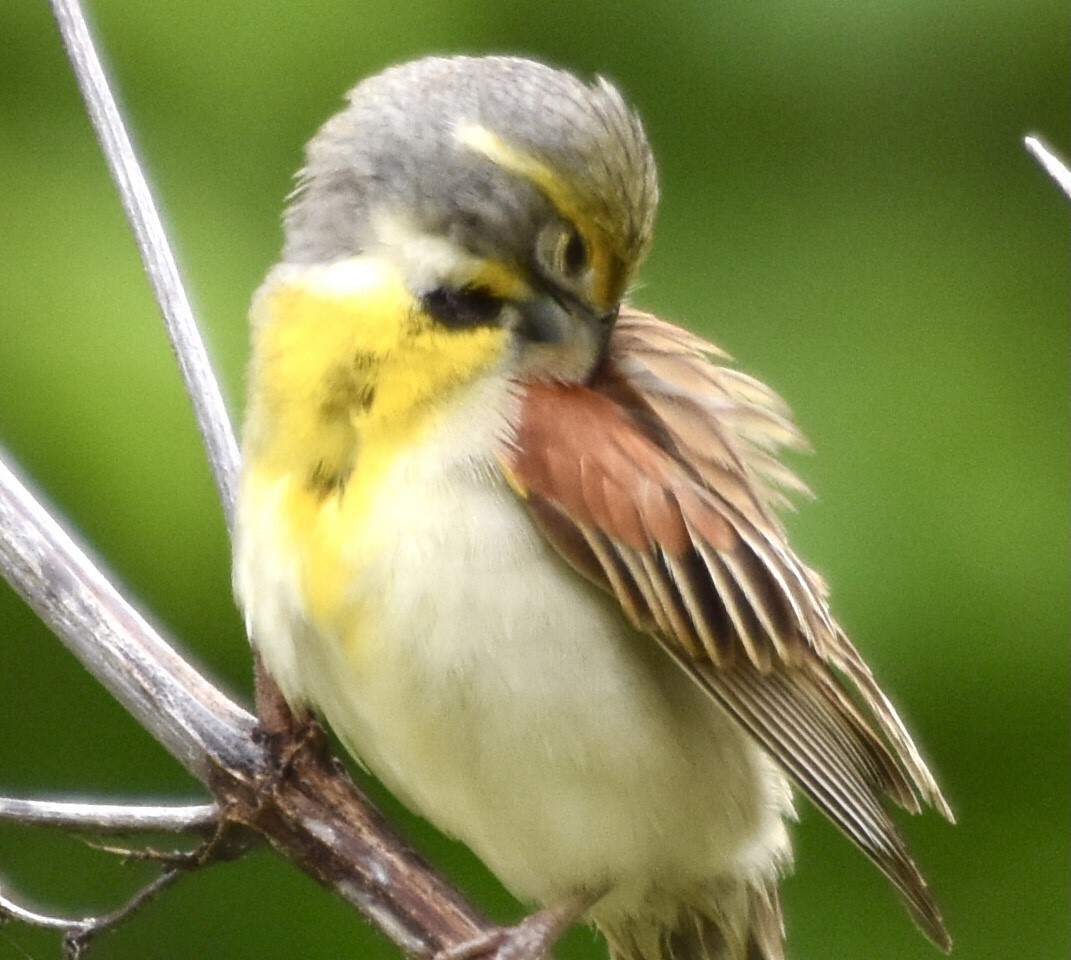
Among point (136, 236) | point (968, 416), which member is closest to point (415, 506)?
point (136, 236)

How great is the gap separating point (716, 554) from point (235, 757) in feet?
1.66

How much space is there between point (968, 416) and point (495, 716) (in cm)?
131

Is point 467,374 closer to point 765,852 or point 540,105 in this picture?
point 540,105

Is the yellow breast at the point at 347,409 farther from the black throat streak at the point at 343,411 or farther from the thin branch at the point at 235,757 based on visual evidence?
the thin branch at the point at 235,757

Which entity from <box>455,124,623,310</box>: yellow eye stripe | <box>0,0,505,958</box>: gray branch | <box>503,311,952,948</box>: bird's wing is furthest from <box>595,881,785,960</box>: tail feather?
<box>455,124,623,310</box>: yellow eye stripe

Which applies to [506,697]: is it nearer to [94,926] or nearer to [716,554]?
[716,554]

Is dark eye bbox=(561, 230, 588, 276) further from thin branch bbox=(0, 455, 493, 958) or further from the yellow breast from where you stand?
thin branch bbox=(0, 455, 493, 958)

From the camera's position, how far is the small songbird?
1.86m

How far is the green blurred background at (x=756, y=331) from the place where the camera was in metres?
2.85

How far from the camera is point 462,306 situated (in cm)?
189

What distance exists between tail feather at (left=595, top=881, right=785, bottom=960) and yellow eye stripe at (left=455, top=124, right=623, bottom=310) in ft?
2.27

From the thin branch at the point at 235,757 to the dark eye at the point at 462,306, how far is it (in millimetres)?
390

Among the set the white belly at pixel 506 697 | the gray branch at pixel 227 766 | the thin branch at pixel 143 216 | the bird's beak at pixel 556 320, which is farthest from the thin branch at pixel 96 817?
the bird's beak at pixel 556 320

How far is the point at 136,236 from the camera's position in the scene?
1955 mm
